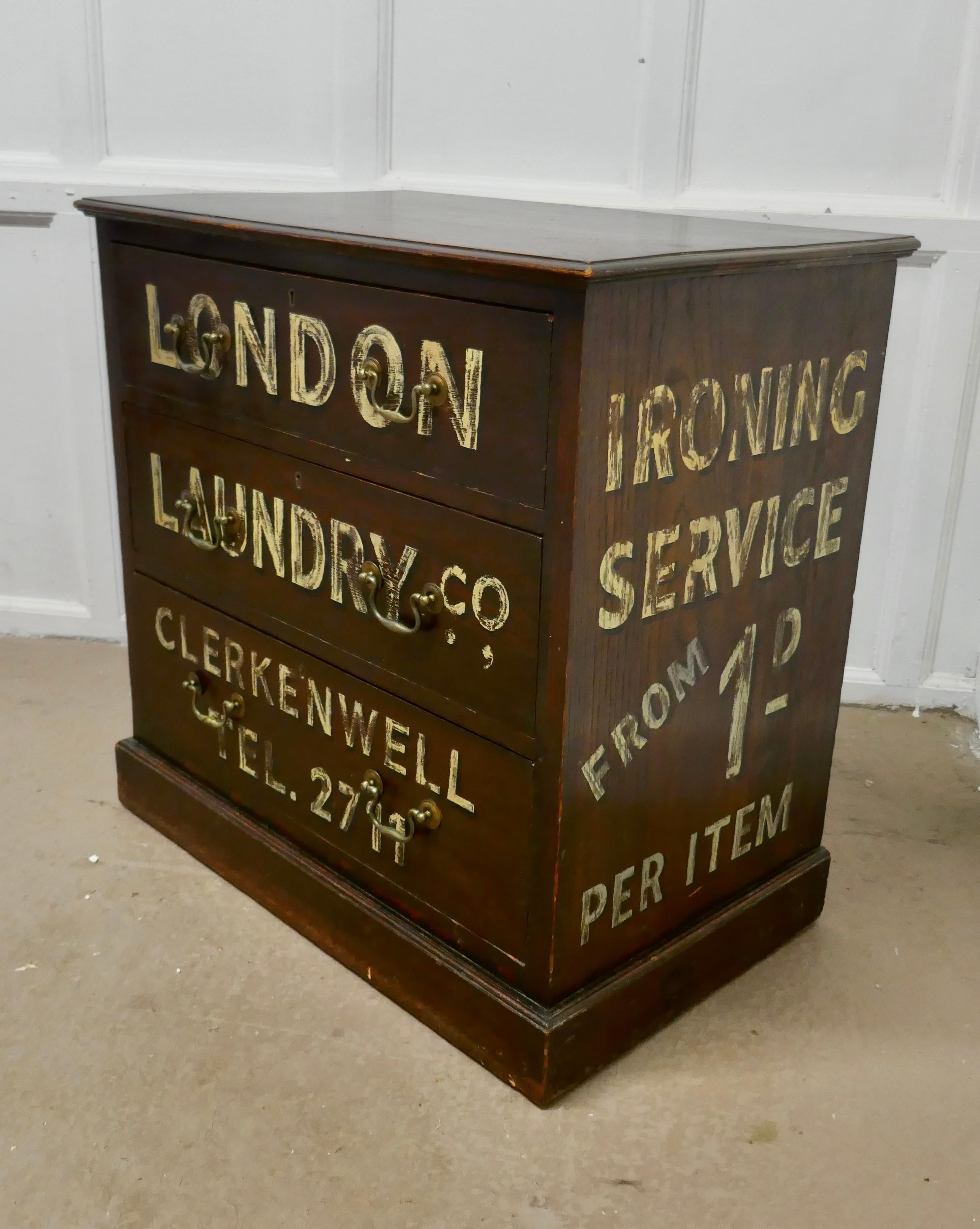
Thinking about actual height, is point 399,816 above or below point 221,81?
below

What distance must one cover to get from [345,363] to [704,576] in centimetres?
44

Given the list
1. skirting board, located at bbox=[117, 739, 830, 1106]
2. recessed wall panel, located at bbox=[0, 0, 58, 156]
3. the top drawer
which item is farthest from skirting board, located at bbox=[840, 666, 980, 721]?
recessed wall panel, located at bbox=[0, 0, 58, 156]

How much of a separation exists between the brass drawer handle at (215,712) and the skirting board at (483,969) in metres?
0.12

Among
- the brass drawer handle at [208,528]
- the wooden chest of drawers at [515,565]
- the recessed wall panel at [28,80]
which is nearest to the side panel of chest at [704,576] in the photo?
the wooden chest of drawers at [515,565]

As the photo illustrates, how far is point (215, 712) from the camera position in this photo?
1.65 m

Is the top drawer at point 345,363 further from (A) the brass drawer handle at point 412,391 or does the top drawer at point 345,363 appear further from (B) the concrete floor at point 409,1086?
(B) the concrete floor at point 409,1086

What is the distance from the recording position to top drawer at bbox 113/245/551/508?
1.13 m

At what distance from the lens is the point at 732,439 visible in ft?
4.09

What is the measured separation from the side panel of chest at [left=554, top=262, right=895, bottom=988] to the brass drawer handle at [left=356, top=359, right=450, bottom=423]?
175 millimetres

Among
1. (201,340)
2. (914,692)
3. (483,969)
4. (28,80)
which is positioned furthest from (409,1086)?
(28,80)

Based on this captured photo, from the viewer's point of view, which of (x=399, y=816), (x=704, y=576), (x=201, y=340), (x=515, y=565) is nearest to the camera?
(x=515, y=565)

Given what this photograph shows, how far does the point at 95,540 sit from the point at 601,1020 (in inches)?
60.2

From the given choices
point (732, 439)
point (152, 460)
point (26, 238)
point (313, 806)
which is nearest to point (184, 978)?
point (313, 806)

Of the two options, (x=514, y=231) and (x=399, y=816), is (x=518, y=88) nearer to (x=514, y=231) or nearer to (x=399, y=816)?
(x=514, y=231)
